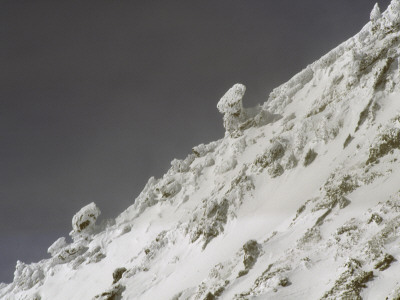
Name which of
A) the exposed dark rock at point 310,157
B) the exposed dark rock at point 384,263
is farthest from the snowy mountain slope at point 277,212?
the exposed dark rock at point 310,157

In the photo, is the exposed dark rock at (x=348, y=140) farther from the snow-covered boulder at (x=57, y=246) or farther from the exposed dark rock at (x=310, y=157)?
the snow-covered boulder at (x=57, y=246)

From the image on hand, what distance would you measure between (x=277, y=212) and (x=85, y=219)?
43909 mm

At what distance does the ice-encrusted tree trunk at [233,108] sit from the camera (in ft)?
205

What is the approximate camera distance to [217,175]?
5662cm

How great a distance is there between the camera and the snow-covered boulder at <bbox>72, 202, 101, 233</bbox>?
222 feet

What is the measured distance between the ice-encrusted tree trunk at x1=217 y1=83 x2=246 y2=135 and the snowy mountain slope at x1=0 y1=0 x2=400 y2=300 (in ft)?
0.66

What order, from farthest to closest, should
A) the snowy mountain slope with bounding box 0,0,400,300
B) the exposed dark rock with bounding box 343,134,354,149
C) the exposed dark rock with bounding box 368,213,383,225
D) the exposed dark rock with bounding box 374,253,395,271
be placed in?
the exposed dark rock with bounding box 343,134,354,149
the exposed dark rock with bounding box 368,213,383,225
the snowy mountain slope with bounding box 0,0,400,300
the exposed dark rock with bounding box 374,253,395,271

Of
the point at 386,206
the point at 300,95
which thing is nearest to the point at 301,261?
the point at 386,206

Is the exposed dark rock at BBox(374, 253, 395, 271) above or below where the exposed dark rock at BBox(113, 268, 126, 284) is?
below

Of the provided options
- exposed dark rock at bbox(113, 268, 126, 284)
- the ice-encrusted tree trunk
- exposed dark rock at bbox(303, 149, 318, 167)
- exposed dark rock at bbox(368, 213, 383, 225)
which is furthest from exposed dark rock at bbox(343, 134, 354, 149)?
exposed dark rock at bbox(113, 268, 126, 284)

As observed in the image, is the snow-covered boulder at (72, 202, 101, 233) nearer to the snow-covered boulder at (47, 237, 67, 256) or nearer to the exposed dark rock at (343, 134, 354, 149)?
the snow-covered boulder at (47, 237, 67, 256)

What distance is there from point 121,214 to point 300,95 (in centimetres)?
4105

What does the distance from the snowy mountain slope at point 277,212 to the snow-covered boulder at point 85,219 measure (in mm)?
219

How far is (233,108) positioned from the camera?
62.8 meters
